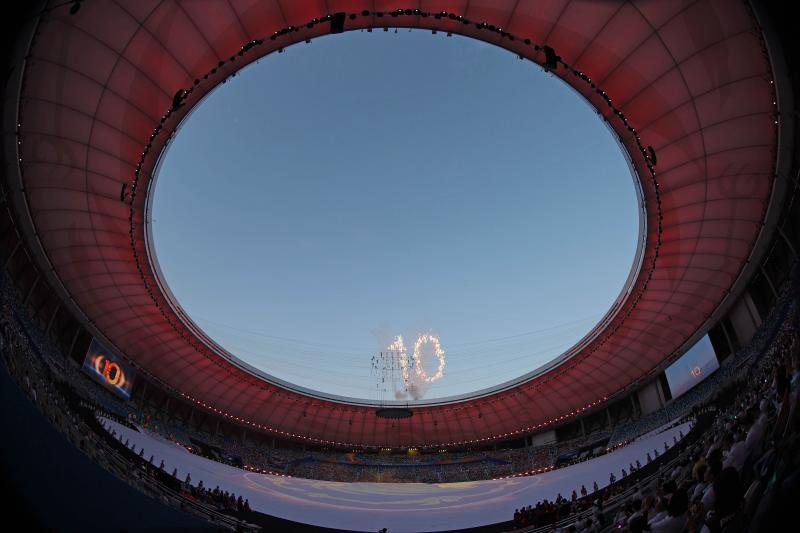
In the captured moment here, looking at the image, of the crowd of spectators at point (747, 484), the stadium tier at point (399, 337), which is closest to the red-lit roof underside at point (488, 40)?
the stadium tier at point (399, 337)

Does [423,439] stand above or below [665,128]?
below

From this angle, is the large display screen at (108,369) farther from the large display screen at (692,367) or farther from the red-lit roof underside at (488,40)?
the large display screen at (692,367)

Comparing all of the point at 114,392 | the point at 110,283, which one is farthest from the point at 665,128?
the point at 114,392

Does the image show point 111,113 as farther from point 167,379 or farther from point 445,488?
point 445,488

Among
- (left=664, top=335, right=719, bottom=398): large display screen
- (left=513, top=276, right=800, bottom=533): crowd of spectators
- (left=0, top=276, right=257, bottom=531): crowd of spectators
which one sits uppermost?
(left=664, top=335, right=719, bottom=398): large display screen

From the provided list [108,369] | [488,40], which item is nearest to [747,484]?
[488,40]

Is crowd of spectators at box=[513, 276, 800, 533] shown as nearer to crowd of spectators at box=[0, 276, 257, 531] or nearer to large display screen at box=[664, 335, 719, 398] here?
crowd of spectators at box=[0, 276, 257, 531]

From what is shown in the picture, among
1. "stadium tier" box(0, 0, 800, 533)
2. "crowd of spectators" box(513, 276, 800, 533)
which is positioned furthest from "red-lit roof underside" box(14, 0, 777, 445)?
"crowd of spectators" box(513, 276, 800, 533)
